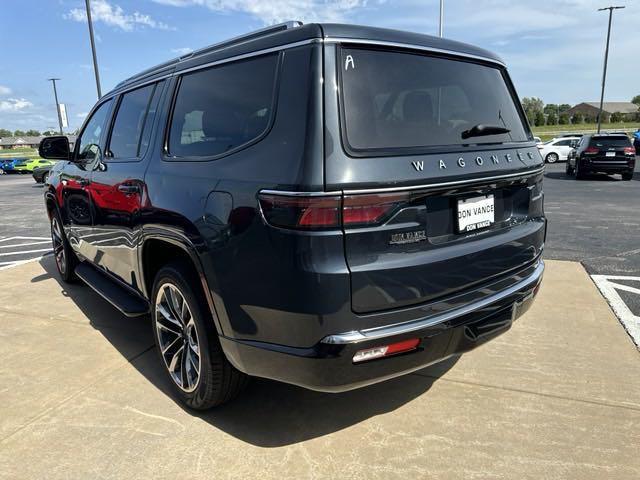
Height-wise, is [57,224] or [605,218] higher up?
[57,224]

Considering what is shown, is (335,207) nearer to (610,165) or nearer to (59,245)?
(59,245)

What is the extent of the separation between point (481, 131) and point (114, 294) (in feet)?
9.61

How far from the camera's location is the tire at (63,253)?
5242mm

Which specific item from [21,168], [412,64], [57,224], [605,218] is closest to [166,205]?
[412,64]

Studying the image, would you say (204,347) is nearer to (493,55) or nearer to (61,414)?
(61,414)

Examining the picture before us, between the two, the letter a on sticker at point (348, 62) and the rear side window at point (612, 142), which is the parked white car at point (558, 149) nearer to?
the rear side window at point (612, 142)

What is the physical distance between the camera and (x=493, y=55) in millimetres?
2900

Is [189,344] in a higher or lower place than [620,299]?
higher

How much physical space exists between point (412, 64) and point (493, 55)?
33.7 inches

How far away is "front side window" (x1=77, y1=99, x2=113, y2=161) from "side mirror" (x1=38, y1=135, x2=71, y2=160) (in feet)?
0.45

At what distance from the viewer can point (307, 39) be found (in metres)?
2.07

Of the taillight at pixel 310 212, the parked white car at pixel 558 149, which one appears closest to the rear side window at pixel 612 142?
the parked white car at pixel 558 149

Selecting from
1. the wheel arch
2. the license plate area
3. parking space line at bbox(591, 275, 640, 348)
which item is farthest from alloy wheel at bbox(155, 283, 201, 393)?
parking space line at bbox(591, 275, 640, 348)

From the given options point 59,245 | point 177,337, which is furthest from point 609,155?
point 177,337
